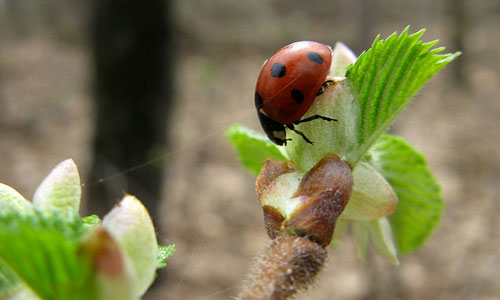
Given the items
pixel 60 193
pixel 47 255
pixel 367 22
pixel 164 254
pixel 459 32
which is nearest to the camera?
pixel 47 255

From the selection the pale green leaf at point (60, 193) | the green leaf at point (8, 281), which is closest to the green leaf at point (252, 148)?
the pale green leaf at point (60, 193)

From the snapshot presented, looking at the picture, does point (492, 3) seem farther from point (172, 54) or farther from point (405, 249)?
point (405, 249)

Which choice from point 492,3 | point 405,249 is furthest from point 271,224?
point 492,3

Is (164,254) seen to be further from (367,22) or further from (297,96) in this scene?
(367,22)

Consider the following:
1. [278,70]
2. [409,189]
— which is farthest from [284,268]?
[409,189]

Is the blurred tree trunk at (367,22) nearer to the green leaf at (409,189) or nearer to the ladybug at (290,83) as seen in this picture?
the green leaf at (409,189)

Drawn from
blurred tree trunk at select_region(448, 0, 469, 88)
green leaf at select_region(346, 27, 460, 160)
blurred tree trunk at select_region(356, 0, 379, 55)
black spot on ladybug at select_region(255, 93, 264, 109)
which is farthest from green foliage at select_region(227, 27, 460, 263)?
blurred tree trunk at select_region(448, 0, 469, 88)
